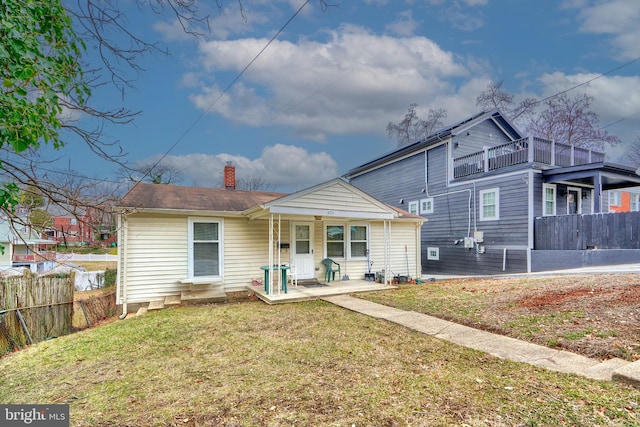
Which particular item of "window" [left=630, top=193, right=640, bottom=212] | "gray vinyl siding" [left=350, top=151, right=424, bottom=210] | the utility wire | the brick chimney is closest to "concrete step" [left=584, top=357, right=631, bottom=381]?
the utility wire

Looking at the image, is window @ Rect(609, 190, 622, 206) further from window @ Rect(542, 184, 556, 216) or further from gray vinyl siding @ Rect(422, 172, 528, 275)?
gray vinyl siding @ Rect(422, 172, 528, 275)

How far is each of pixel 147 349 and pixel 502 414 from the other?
4841 millimetres

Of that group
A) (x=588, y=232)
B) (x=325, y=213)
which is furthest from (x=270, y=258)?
(x=588, y=232)

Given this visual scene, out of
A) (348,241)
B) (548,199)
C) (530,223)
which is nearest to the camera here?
(348,241)

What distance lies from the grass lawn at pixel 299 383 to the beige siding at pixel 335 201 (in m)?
3.74

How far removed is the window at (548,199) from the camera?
490 inches

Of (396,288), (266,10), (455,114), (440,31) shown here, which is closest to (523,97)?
(455,114)

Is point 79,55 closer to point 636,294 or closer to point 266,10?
point 266,10

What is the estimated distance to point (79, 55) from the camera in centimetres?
294

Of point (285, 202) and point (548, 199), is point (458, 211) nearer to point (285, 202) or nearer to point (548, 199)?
point (548, 199)

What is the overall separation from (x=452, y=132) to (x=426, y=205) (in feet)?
13.3

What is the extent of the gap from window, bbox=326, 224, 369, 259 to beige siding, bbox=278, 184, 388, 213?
1.50m

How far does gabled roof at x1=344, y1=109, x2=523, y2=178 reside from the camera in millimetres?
15117

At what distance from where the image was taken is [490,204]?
534 inches
